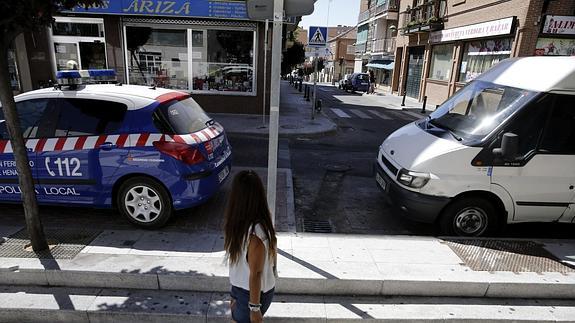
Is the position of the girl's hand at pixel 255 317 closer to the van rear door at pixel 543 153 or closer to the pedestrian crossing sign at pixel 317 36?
the van rear door at pixel 543 153

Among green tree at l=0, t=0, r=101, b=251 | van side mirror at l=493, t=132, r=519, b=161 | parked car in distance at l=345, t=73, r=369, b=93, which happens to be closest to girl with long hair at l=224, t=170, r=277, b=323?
green tree at l=0, t=0, r=101, b=251

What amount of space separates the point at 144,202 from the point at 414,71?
2633 centimetres

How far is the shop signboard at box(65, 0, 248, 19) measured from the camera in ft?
38.2

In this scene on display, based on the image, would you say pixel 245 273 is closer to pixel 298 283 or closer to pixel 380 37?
pixel 298 283

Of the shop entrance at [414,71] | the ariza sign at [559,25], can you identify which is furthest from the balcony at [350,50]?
the ariza sign at [559,25]

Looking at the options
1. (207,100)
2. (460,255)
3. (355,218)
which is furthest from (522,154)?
(207,100)

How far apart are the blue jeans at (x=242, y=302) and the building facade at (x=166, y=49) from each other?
→ 10952mm

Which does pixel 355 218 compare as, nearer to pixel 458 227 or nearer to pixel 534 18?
pixel 458 227

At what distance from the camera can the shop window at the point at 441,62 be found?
71.0 feet

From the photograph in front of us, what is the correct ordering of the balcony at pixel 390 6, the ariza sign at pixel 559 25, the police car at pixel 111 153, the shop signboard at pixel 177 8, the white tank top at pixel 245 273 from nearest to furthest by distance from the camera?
the white tank top at pixel 245 273, the police car at pixel 111 153, the shop signboard at pixel 177 8, the ariza sign at pixel 559 25, the balcony at pixel 390 6

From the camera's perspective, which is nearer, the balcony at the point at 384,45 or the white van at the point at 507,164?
the white van at the point at 507,164

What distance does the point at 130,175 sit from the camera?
4.28 m

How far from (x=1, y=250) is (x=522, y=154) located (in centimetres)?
571

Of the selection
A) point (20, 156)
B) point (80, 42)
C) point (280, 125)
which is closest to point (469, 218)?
point (20, 156)
